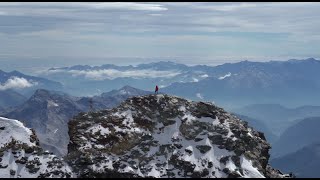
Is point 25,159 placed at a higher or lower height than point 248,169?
higher

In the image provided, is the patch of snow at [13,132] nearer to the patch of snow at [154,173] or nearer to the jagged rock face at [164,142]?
the jagged rock face at [164,142]

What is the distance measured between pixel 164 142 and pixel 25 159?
120ft

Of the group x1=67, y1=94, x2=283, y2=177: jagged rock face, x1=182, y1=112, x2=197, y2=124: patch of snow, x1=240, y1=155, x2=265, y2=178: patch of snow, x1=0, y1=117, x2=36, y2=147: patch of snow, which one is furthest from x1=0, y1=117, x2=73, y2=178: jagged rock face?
x1=240, y1=155, x2=265, y2=178: patch of snow

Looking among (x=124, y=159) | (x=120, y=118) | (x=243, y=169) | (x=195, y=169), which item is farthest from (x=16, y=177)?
(x=243, y=169)

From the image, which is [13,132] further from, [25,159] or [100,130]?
[100,130]

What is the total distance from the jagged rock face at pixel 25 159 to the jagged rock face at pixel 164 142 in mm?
4436

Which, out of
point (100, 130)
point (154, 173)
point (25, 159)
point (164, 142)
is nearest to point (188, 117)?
point (164, 142)

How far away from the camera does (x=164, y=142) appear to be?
12425 centimetres

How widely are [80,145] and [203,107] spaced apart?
135 ft

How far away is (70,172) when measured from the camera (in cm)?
10825

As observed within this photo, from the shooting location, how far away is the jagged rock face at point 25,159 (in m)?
108

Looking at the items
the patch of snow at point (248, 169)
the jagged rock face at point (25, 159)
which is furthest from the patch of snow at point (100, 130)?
the patch of snow at point (248, 169)

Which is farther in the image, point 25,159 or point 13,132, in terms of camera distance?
point 13,132

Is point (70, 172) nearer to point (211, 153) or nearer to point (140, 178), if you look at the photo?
point (140, 178)
